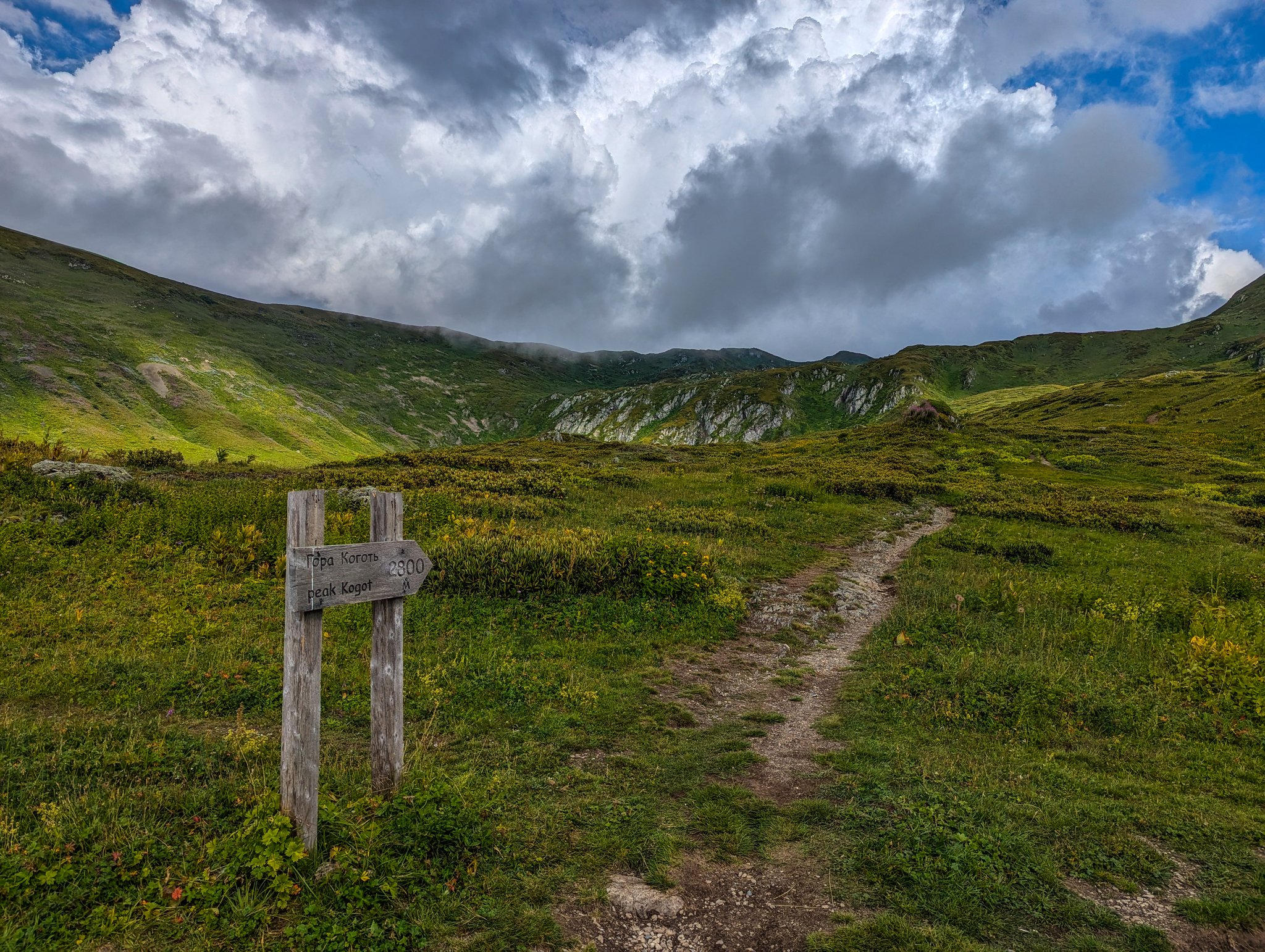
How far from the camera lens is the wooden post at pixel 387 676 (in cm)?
593

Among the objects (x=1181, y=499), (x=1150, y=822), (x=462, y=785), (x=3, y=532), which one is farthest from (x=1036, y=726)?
(x=1181, y=499)

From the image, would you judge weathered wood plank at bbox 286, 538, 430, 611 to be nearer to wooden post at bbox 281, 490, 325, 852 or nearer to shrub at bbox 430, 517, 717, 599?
wooden post at bbox 281, 490, 325, 852

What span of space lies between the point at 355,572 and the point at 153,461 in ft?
103

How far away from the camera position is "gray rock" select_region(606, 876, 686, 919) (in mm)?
5191

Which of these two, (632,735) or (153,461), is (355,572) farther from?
(153,461)

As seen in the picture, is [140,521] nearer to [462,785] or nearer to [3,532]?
[3,532]

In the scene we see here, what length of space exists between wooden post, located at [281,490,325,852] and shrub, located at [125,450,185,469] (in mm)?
29293

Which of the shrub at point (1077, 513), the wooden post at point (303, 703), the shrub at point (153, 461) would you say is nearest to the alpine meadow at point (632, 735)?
the wooden post at point (303, 703)

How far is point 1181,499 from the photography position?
32688mm

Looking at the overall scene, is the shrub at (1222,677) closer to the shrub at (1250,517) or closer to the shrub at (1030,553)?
the shrub at (1030,553)

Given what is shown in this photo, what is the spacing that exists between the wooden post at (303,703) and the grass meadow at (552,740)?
313 millimetres

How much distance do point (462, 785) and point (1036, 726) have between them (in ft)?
29.5

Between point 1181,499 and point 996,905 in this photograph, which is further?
point 1181,499

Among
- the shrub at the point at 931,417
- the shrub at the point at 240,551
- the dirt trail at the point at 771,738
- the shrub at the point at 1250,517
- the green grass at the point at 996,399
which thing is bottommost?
the dirt trail at the point at 771,738
